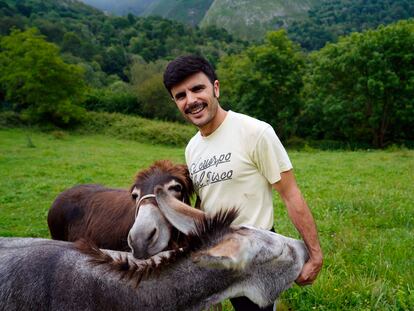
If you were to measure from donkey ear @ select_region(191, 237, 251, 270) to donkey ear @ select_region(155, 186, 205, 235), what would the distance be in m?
0.21

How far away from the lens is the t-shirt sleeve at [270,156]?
2602 millimetres

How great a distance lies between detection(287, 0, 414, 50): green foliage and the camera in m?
114

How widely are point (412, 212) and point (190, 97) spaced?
6.45 meters

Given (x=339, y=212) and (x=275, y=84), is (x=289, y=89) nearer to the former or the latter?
(x=275, y=84)

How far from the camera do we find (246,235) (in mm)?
2098

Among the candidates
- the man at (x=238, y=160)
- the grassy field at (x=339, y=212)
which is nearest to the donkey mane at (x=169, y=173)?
the man at (x=238, y=160)

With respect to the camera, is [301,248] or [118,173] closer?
[301,248]

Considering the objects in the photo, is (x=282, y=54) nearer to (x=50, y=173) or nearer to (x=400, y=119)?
(x=400, y=119)

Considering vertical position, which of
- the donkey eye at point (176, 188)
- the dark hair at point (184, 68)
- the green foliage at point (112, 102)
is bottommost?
the green foliage at point (112, 102)

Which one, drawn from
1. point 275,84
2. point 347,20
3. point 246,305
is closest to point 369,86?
point 275,84

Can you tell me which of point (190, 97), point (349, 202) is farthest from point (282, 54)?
point (190, 97)

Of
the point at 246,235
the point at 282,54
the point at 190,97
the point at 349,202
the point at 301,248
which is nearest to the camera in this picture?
the point at 246,235

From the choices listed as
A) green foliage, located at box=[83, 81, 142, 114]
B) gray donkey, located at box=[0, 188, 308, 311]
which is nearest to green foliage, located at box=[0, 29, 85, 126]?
green foliage, located at box=[83, 81, 142, 114]

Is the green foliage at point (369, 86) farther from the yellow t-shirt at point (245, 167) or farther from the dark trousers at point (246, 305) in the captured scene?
the dark trousers at point (246, 305)
